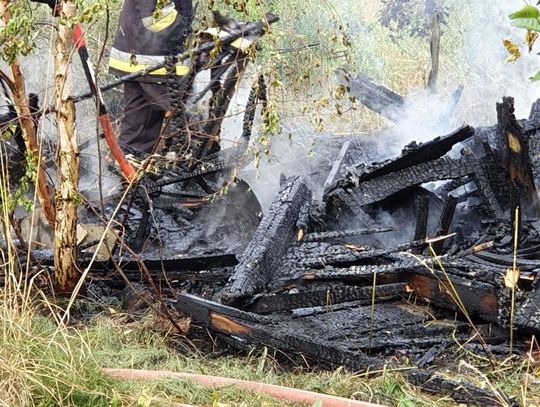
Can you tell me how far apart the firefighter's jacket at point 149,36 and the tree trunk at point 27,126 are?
2410 millimetres

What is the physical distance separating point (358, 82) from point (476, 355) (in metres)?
5.19

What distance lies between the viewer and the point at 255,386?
370 centimetres

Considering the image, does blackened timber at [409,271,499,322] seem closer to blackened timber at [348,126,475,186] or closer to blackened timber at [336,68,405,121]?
blackened timber at [348,126,475,186]

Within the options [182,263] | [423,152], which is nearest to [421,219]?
[423,152]

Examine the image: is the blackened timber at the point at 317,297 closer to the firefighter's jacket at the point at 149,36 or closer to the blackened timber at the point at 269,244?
the blackened timber at the point at 269,244

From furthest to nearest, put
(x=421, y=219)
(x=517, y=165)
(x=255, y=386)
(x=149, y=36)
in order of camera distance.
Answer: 1. (x=149, y=36)
2. (x=517, y=165)
3. (x=421, y=219)
4. (x=255, y=386)

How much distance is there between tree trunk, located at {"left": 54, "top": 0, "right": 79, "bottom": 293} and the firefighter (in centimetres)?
229

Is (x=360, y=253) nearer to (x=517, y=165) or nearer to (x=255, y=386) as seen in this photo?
(x=517, y=165)

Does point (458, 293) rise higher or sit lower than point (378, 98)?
lower

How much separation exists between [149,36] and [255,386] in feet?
15.1

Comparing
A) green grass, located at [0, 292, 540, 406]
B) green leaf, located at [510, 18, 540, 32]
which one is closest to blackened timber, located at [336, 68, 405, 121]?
green grass, located at [0, 292, 540, 406]

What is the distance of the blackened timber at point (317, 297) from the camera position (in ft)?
16.4

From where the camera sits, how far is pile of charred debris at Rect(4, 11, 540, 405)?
15.1 feet

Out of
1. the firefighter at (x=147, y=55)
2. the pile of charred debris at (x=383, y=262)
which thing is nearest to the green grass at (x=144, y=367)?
the pile of charred debris at (x=383, y=262)
